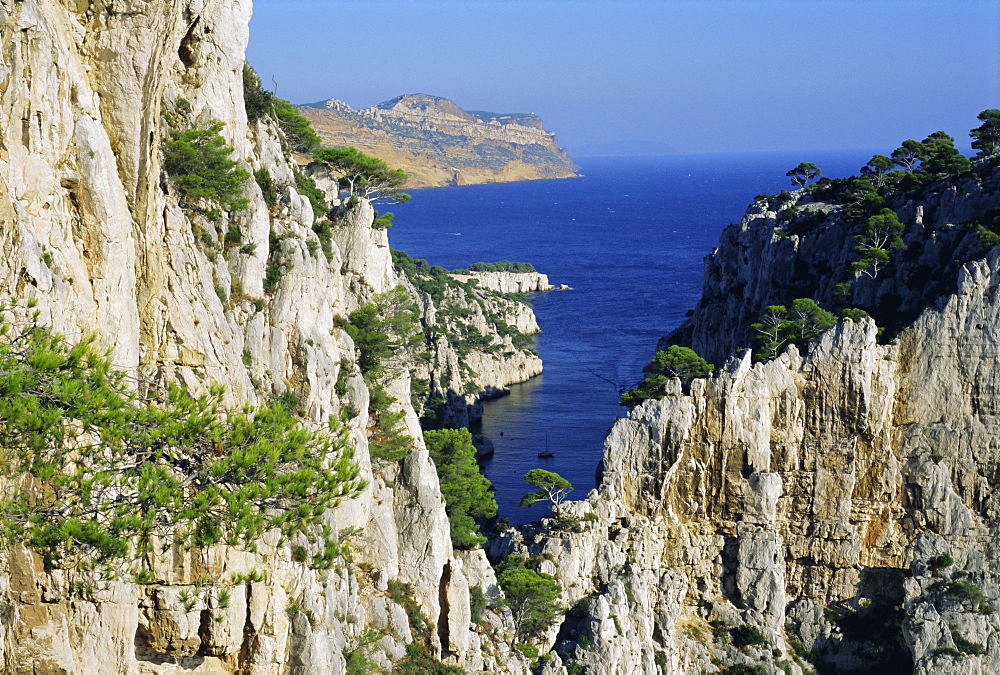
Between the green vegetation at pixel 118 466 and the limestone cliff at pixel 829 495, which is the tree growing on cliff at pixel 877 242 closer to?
the limestone cliff at pixel 829 495

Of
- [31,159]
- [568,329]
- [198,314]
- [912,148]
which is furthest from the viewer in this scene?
[568,329]

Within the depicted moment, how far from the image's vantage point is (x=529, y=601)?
1855 inches

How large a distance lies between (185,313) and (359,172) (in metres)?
25.5

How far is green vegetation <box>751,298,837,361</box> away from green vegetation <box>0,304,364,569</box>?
4233cm

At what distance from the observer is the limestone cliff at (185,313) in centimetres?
2061

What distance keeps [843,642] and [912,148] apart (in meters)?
42.6

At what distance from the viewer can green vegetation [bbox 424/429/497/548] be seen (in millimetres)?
49000

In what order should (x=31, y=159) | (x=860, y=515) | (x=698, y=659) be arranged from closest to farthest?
(x=31, y=159)
(x=698, y=659)
(x=860, y=515)

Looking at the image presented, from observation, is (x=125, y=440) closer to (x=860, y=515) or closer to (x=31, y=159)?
(x=31, y=159)

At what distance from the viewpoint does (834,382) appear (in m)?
55.3

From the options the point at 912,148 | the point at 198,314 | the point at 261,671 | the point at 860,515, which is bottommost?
the point at 860,515

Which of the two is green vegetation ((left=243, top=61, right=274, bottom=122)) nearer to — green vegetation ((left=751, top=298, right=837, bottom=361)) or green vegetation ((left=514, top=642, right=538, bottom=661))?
green vegetation ((left=514, top=642, right=538, bottom=661))

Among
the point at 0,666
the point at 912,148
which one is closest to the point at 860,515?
the point at 912,148

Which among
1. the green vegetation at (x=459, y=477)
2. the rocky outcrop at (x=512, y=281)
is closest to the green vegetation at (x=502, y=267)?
the rocky outcrop at (x=512, y=281)
